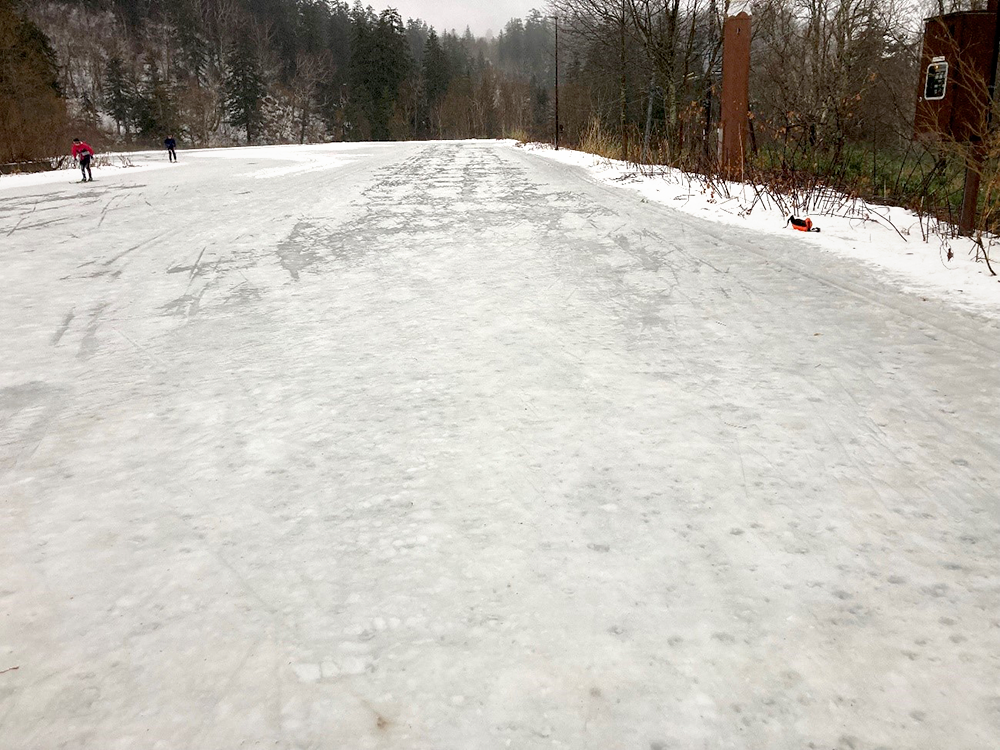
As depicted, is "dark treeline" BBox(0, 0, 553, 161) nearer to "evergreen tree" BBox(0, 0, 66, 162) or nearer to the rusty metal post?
"evergreen tree" BBox(0, 0, 66, 162)

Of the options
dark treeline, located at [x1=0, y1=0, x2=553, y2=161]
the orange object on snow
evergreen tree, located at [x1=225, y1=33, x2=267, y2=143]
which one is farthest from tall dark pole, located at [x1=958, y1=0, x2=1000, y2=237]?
evergreen tree, located at [x1=225, y1=33, x2=267, y2=143]

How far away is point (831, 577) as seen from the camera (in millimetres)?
1810

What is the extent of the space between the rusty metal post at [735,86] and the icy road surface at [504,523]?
304 inches

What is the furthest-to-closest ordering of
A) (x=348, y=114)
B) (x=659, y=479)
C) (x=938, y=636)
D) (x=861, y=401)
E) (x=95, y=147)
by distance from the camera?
1. (x=348, y=114)
2. (x=95, y=147)
3. (x=861, y=401)
4. (x=659, y=479)
5. (x=938, y=636)

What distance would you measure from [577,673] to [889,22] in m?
23.3

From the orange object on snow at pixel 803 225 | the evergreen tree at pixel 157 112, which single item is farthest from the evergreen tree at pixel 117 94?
the orange object on snow at pixel 803 225

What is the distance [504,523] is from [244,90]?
7969 cm

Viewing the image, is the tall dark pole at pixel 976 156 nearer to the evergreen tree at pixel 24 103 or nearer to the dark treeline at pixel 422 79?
the dark treeline at pixel 422 79

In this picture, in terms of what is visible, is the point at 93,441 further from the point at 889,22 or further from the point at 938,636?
the point at 889,22

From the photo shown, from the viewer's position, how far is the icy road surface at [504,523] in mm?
1457

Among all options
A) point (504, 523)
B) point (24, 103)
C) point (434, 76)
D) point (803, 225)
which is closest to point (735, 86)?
point (803, 225)

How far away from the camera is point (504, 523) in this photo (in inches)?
82.3

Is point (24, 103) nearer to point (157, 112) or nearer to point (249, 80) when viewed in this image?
point (157, 112)

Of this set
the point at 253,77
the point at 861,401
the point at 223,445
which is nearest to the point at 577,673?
the point at 223,445
